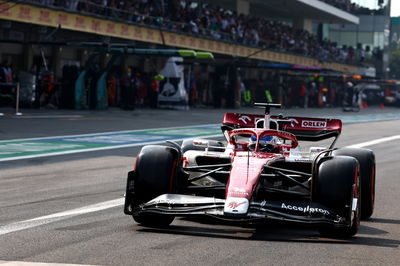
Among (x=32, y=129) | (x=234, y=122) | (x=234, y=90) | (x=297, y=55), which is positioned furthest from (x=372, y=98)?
(x=234, y=122)

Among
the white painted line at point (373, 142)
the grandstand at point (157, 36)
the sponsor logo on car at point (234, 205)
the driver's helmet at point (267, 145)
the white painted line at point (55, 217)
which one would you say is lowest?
the white painted line at point (373, 142)

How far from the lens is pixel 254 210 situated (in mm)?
7914

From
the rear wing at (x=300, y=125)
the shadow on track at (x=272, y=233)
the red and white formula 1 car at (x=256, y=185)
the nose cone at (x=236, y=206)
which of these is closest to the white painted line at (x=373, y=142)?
the rear wing at (x=300, y=125)

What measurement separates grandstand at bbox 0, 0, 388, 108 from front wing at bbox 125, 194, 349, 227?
71.6 ft

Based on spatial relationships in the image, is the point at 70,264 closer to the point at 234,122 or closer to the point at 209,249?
the point at 209,249

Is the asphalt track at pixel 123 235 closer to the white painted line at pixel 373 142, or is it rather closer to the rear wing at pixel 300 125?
the rear wing at pixel 300 125

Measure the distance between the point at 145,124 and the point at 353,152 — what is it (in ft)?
67.6

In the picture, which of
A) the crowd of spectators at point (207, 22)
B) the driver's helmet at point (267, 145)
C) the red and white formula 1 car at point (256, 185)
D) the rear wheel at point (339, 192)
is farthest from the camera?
the crowd of spectators at point (207, 22)

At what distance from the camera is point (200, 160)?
9.59 m

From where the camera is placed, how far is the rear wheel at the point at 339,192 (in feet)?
26.7

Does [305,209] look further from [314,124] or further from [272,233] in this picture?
[314,124]

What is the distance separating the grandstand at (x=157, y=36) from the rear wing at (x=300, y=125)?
19.6 m

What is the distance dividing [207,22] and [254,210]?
132 ft

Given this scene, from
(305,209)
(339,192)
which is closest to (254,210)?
Result: (305,209)
